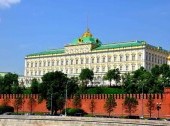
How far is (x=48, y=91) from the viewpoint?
60656 millimetres

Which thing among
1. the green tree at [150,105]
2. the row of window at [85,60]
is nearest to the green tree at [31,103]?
the green tree at [150,105]

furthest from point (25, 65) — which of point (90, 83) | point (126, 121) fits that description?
point (126, 121)

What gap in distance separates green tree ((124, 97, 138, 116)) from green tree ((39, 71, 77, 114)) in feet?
29.3

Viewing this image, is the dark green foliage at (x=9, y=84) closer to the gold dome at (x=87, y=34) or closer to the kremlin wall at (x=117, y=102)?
the kremlin wall at (x=117, y=102)

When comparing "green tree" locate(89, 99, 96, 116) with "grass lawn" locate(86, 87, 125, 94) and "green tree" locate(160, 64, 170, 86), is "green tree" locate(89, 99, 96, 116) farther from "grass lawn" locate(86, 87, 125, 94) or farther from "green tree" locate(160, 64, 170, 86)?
"green tree" locate(160, 64, 170, 86)

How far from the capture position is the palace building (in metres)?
108

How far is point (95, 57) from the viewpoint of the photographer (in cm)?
11594

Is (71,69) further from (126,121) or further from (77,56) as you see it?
(126,121)

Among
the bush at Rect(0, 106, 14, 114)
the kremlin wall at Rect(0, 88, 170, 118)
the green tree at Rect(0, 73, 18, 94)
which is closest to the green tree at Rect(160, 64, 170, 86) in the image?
the kremlin wall at Rect(0, 88, 170, 118)

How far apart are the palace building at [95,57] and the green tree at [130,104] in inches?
2019

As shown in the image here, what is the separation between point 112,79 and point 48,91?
126ft

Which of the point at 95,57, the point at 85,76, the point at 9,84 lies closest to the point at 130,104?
the point at 85,76

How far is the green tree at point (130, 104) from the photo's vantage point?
54.2 m

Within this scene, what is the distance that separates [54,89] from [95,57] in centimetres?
5561
